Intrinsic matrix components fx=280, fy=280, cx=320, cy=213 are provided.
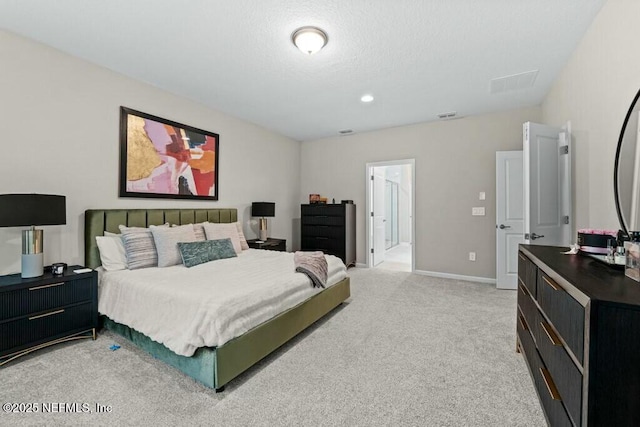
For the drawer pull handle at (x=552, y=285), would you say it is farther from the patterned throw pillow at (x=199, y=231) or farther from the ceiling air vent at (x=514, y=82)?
the patterned throw pillow at (x=199, y=231)

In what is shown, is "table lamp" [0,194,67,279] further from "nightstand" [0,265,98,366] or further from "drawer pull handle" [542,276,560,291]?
"drawer pull handle" [542,276,560,291]

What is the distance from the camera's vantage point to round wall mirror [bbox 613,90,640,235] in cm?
158

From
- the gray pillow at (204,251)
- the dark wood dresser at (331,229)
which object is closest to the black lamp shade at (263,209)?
the dark wood dresser at (331,229)

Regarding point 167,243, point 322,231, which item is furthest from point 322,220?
point 167,243

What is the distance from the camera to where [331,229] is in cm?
528

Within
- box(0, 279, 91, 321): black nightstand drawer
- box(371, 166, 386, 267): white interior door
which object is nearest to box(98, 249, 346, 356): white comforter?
box(0, 279, 91, 321): black nightstand drawer

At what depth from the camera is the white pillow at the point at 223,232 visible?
11.5ft

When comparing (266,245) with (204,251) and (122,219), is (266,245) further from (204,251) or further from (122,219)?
(122,219)

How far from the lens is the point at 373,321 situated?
2.90 m

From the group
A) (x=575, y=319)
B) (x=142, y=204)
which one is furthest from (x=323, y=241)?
(x=575, y=319)

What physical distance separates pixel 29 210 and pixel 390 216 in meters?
7.49

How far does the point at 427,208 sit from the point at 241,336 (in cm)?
391

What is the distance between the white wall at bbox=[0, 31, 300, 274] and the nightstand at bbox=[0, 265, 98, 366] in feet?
1.64

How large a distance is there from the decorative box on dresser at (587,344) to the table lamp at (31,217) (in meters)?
3.36
